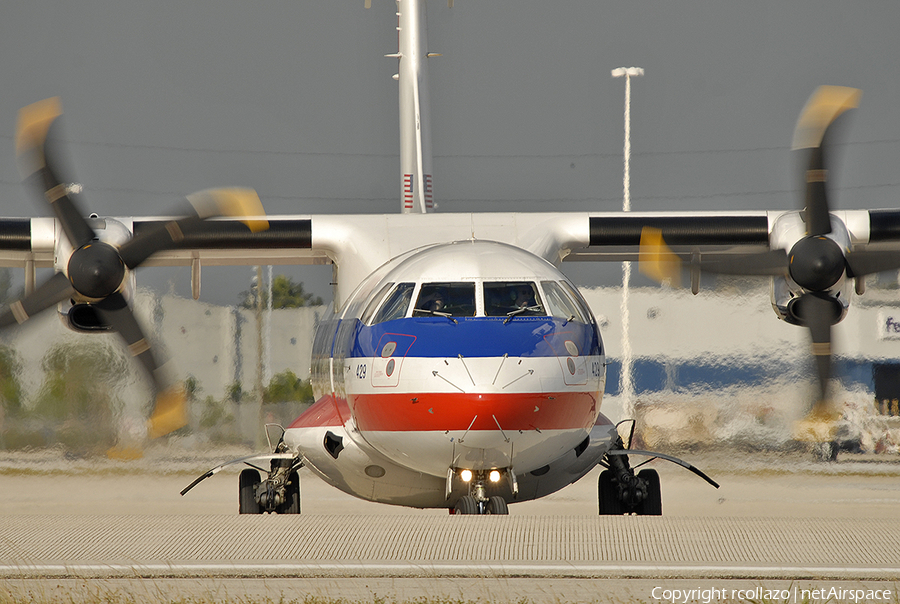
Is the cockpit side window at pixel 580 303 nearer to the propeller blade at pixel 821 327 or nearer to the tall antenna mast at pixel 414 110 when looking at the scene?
the propeller blade at pixel 821 327

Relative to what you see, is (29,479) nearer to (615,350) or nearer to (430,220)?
(430,220)

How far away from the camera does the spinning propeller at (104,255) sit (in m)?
9.72

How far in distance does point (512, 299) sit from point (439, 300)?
1.89ft

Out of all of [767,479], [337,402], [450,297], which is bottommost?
[767,479]

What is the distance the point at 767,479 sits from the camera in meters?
15.3

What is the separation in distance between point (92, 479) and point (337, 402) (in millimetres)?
7246

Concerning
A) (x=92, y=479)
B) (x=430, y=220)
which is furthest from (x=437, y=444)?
(x=92, y=479)

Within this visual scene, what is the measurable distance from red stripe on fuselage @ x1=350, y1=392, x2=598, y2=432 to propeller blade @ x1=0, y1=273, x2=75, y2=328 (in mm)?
3598

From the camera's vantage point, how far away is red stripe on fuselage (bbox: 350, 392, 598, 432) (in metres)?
7.33

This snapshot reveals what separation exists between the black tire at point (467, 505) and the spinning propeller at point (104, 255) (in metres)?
2.97

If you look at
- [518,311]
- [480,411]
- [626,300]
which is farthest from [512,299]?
[626,300]

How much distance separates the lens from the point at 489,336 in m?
7.61

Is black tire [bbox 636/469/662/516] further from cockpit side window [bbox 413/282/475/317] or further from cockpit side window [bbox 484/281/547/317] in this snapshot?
cockpit side window [bbox 413/282/475/317]

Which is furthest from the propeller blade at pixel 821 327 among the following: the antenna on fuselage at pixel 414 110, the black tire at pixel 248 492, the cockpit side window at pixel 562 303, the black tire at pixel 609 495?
the black tire at pixel 248 492
